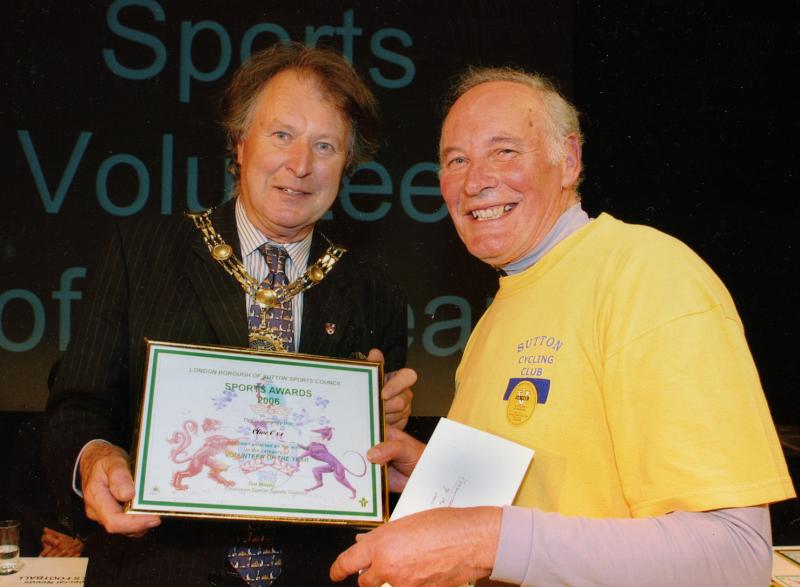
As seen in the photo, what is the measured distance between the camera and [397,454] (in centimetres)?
205

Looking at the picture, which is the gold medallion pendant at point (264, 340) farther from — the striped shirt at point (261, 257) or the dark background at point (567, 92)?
the dark background at point (567, 92)

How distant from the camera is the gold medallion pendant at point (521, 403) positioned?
1648mm

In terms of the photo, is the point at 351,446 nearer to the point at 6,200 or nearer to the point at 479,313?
the point at 479,313

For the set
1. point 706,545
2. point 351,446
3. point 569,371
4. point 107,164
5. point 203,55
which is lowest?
point 706,545

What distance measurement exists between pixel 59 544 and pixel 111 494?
2167 millimetres

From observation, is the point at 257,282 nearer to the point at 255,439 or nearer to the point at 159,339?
the point at 159,339

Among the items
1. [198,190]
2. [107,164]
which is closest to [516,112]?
[198,190]

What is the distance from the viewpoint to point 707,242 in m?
4.06

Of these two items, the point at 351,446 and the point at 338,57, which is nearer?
the point at 351,446

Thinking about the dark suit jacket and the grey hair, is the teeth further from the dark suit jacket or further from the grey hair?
the dark suit jacket

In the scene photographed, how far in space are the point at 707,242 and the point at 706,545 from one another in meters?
3.00

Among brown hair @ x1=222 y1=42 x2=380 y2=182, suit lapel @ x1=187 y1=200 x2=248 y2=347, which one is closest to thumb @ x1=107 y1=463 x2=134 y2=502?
suit lapel @ x1=187 y1=200 x2=248 y2=347

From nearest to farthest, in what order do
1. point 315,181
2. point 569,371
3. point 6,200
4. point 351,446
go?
point 569,371 < point 351,446 < point 315,181 < point 6,200

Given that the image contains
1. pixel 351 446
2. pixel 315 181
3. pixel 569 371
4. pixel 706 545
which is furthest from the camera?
pixel 315 181
